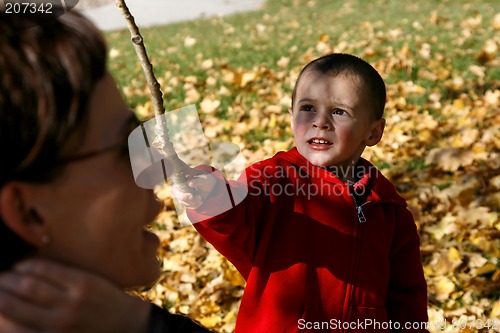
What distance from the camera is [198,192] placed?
1660 millimetres

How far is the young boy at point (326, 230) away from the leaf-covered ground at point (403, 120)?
1030mm

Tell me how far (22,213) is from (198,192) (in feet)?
2.65

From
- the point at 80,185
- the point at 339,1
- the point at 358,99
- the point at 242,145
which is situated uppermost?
the point at 339,1

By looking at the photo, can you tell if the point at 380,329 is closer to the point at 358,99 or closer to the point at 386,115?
the point at 358,99

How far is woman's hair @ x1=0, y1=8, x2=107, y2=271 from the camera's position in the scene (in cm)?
84

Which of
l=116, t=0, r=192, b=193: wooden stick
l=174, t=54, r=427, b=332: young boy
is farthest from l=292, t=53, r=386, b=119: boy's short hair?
l=116, t=0, r=192, b=193: wooden stick

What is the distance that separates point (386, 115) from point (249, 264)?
334 centimetres

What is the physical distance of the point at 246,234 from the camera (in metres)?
1.87

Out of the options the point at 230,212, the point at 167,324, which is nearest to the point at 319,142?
the point at 230,212

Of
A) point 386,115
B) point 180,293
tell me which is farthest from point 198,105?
point 180,293

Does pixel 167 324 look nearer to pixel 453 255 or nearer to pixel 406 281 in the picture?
pixel 406 281

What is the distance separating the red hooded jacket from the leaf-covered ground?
113 centimetres

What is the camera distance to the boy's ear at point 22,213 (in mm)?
858

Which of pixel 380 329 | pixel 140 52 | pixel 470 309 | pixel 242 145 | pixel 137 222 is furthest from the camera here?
pixel 242 145
